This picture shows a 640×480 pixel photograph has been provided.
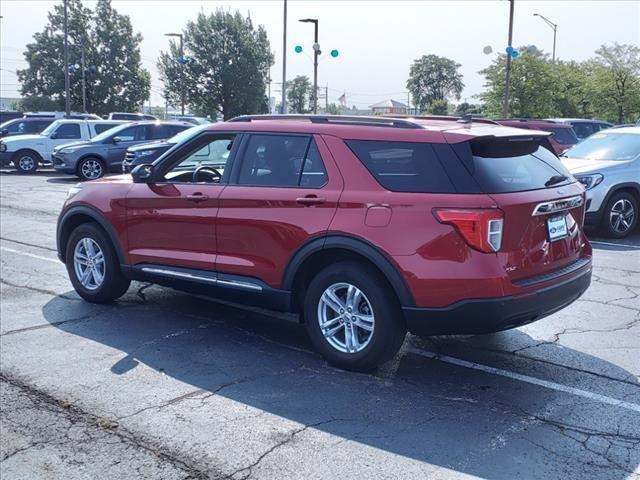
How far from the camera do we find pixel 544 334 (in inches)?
232

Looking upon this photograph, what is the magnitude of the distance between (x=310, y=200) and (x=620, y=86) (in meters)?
33.7

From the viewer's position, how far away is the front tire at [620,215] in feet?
34.9

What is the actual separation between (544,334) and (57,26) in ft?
222

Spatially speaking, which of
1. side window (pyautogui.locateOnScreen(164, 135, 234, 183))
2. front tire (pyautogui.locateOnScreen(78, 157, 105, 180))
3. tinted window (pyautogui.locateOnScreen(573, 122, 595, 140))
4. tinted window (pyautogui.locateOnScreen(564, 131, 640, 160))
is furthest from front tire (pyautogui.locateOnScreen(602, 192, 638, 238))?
front tire (pyautogui.locateOnScreen(78, 157, 105, 180))

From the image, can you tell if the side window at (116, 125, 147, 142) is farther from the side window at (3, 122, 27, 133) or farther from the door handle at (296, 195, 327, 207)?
the door handle at (296, 195, 327, 207)

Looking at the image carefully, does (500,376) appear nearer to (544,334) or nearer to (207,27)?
(544,334)

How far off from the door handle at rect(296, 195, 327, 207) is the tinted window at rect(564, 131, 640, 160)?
7.76 meters

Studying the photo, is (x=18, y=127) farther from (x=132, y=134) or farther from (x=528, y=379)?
(x=528, y=379)

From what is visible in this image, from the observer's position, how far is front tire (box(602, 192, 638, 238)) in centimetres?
1064

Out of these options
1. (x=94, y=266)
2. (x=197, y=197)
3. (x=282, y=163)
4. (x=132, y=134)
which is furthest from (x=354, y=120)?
(x=132, y=134)

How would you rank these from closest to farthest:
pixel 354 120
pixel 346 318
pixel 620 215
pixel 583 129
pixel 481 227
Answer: pixel 481 227, pixel 346 318, pixel 354 120, pixel 620 215, pixel 583 129

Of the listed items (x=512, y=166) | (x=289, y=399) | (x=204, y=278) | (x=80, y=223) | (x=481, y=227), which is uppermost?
(x=512, y=166)

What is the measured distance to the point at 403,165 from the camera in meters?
4.73

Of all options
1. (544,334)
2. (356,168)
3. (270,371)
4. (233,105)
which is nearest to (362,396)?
(270,371)
